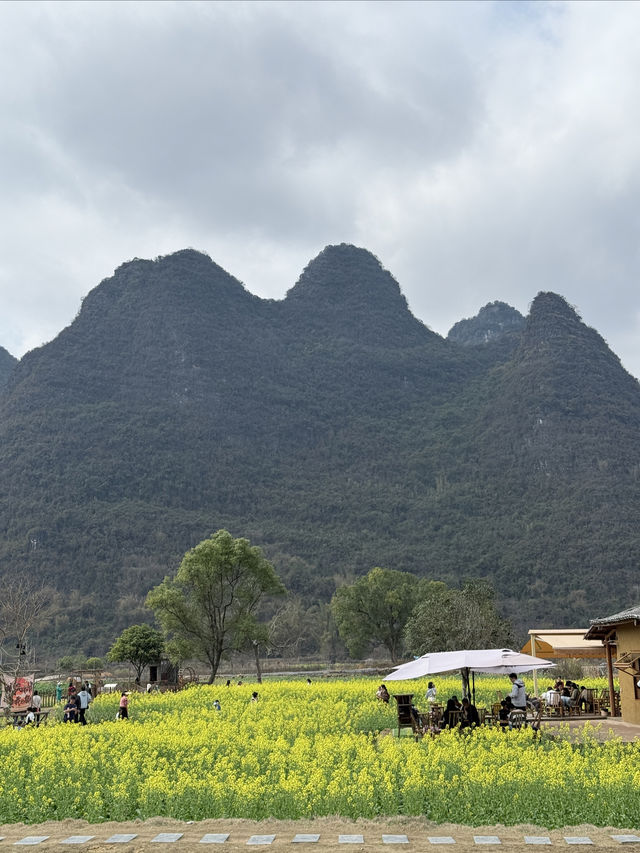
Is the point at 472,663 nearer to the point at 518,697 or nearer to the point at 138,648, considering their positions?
the point at 518,697

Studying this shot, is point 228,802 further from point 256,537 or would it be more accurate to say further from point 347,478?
point 347,478

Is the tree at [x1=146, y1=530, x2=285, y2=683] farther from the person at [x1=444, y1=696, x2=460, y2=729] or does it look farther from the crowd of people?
the person at [x1=444, y1=696, x2=460, y2=729]

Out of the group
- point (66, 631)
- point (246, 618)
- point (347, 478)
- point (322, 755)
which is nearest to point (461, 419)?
point (347, 478)

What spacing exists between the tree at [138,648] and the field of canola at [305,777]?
25161mm

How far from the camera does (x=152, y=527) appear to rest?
11219cm

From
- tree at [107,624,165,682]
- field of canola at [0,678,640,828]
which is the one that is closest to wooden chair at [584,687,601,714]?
field of canola at [0,678,640,828]

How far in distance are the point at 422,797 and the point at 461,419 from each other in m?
161

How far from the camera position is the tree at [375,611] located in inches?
2389

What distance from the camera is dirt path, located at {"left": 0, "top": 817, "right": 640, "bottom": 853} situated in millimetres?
8383

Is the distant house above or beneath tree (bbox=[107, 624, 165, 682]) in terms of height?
above

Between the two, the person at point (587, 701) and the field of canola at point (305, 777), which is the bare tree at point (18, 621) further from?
Answer: the person at point (587, 701)

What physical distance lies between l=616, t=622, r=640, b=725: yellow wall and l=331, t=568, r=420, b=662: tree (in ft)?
133

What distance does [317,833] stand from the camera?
8.90m

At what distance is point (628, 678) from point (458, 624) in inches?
957
